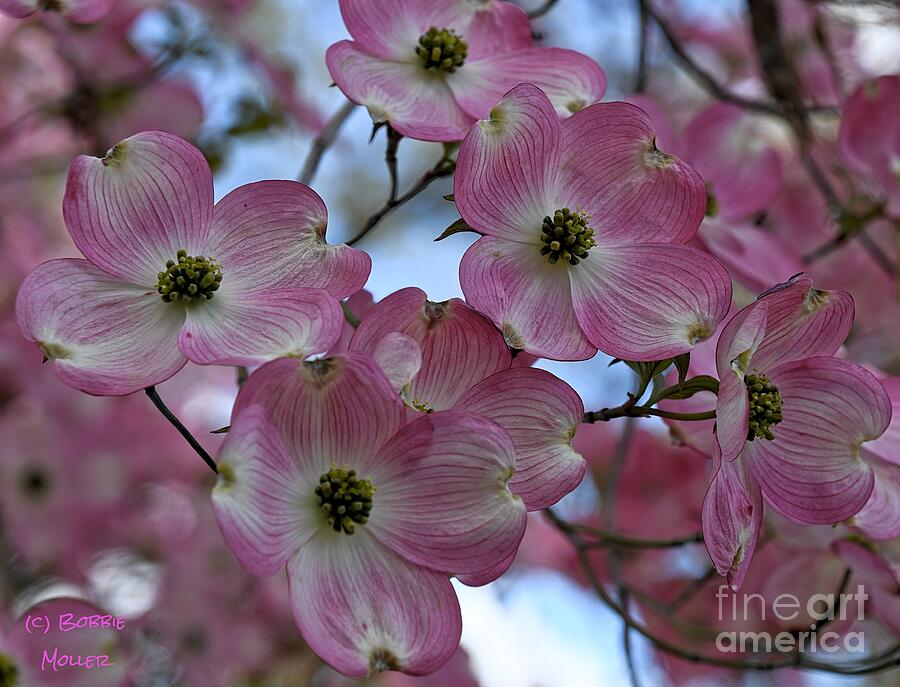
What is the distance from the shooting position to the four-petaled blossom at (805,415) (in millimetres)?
635

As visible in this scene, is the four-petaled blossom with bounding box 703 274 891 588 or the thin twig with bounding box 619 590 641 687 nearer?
the four-petaled blossom with bounding box 703 274 891 588

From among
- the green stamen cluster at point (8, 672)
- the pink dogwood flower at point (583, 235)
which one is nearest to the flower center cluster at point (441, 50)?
the pink dogwood flower at point (583, 235)

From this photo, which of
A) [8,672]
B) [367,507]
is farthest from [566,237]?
[8,672]

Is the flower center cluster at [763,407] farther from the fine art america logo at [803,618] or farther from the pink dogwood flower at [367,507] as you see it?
the fine art america logo at [803,618]

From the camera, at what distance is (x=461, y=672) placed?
1314 mm

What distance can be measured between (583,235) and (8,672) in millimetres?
708

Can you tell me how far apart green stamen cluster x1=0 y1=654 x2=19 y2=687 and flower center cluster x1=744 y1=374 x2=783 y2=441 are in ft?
2.43

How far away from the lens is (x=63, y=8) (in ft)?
2.39

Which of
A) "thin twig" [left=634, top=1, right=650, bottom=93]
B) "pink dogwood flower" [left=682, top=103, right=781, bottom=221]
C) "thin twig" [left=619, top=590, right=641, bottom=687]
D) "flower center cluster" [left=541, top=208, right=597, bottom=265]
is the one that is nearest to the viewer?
"flower center cluster" [left=541, top=208, right=597, bottom=265]

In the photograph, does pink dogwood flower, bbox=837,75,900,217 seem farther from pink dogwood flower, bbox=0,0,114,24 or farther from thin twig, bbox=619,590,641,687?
pink dogwood flower, bbox=0,0,114,24

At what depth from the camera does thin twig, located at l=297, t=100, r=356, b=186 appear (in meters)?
0.92

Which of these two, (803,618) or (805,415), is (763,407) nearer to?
(805,415)

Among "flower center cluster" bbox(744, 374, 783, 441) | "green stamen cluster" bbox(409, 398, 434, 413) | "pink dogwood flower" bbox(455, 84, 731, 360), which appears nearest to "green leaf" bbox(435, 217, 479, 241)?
"pink dogwood flower" bbox(455, 84, 731, 360)

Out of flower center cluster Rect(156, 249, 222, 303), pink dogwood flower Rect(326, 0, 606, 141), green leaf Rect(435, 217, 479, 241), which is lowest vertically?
flower center cluster Rect(156, 249, 222, 303)
